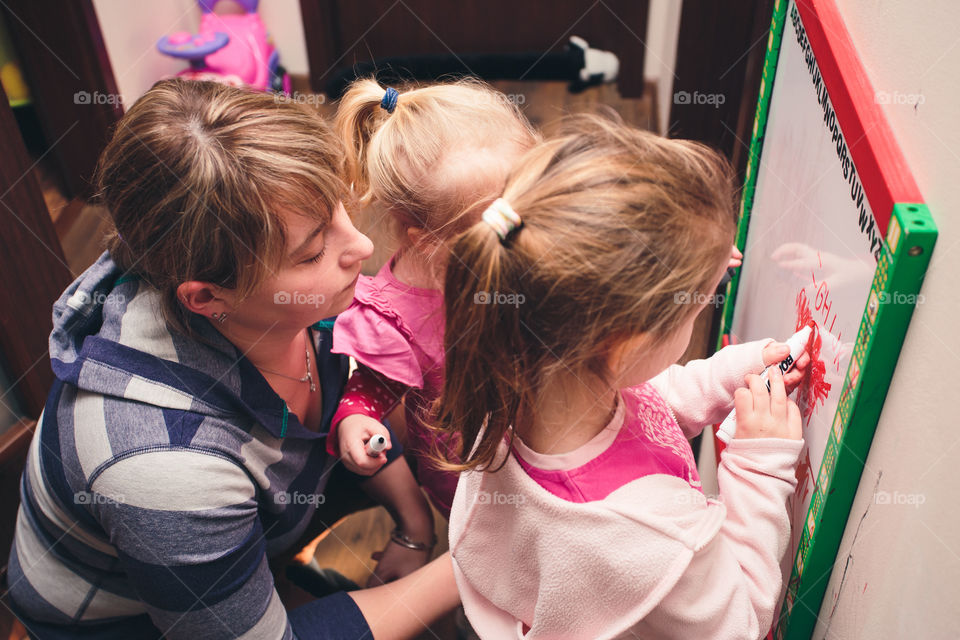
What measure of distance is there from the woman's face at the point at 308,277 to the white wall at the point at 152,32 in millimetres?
1840

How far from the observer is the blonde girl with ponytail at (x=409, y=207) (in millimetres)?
1083

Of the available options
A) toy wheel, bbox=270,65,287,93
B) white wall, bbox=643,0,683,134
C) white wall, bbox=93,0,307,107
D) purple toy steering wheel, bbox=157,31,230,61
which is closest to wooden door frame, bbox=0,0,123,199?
white wall, bbox=93,0,307,107

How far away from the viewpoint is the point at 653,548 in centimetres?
73

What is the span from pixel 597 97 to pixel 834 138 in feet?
7.98

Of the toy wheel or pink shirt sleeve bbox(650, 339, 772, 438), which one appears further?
the toy wheel

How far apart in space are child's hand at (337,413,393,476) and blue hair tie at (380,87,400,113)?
1.47 feet

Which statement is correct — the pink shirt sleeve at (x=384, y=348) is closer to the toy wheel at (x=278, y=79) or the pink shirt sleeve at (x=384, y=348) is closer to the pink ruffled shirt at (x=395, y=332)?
the pink ruffled shirt at (x=395, y=332)

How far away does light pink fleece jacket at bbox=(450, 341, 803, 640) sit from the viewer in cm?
73

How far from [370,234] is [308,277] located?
0.94 metres

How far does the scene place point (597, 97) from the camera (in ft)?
10.0

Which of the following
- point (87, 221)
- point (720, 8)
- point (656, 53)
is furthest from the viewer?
point (656, 53)

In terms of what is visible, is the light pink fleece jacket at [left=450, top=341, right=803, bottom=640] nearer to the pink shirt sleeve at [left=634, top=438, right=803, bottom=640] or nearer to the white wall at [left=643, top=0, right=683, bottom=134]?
the pink shirt sleeve at [left=634, top=438, right=803, bottom=640]

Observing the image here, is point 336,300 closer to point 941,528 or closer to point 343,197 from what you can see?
point 343,197

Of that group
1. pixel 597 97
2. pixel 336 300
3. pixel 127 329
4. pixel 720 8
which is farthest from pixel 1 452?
pixel 597 97
